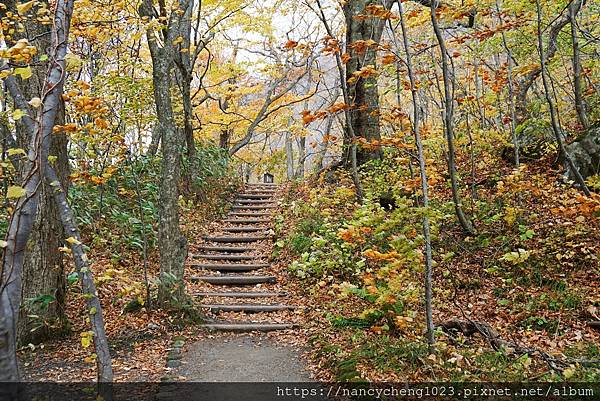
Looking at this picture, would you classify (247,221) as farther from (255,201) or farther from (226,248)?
(255,201)

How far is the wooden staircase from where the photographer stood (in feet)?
21.8

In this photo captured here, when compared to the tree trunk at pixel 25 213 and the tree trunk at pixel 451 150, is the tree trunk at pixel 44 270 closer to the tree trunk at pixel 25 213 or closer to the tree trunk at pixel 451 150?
the tree trunk at pixel 25 213

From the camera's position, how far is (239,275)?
847 centimetres

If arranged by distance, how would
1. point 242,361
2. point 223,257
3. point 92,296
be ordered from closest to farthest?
point 92,296
point 242,361
point 223,257

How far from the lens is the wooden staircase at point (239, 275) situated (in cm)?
665

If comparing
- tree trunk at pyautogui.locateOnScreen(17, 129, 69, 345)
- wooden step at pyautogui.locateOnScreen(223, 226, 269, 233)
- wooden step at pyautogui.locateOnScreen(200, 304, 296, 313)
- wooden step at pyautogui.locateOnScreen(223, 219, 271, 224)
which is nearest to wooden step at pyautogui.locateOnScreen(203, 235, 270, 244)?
wooden step at pyautogui.locateOnScreen(223, 226, 269, 233)

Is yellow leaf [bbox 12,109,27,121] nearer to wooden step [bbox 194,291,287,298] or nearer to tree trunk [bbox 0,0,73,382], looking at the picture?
tree trunk [bbox 0,0,73,382]

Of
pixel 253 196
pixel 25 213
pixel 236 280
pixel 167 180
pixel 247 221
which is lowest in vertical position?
pixel 236 280

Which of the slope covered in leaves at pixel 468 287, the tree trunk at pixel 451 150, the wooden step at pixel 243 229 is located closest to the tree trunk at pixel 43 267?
the slope covered in leaves at pixel 468 287

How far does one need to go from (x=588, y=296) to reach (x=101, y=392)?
17.8 ft

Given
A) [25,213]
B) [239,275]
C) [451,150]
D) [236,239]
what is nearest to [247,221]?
[236,239]

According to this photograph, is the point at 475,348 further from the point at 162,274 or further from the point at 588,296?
the point at 162,274

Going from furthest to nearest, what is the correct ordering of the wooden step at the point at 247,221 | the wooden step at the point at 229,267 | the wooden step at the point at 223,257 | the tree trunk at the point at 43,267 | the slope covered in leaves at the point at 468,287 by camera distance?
1. the wooden step at the point at 247,221
2. the wooden step at the point at 223,257
3. the wooden step at the point at 229,267
4. the tree trunk at the point at 43,267
5. the slope covered in leaves at the point at 468,287

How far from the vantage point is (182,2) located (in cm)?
695
